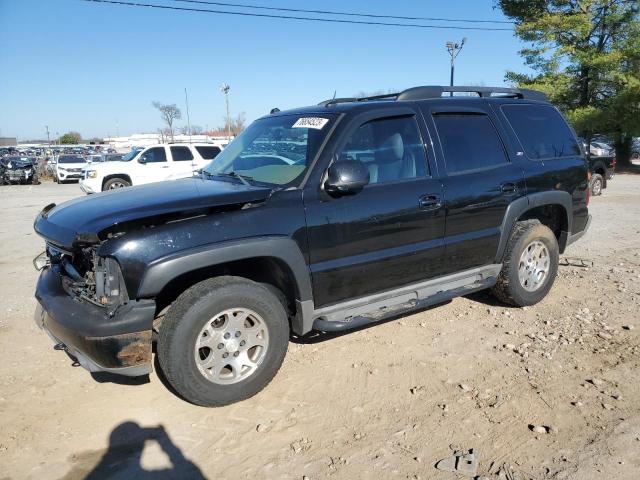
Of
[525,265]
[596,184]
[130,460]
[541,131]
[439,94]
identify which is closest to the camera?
[130,460]

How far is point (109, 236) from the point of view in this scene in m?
2.84

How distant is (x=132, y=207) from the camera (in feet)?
10.1

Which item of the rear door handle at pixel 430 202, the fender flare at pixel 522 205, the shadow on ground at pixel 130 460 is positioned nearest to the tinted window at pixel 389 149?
the rear door handle at pixel 430 202

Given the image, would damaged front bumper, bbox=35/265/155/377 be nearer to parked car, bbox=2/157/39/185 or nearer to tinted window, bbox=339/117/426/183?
tinted window, bbox=339/117/426/183

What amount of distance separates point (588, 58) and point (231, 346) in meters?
26.4

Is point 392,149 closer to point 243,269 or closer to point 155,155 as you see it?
point 243,269

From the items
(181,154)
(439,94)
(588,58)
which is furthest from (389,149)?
(588,58)

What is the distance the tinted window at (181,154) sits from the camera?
15.9 meters

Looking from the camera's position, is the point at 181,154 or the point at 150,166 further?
the point at 181,154

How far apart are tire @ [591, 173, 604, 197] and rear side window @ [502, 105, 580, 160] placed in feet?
34.4

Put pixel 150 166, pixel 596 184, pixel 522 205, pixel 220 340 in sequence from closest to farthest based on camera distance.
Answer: pixel 220 340 → pixel 522 205 → pixel 596 184 → pixel 150 166

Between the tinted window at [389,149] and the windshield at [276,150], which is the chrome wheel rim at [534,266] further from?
the windshield at [276,150]

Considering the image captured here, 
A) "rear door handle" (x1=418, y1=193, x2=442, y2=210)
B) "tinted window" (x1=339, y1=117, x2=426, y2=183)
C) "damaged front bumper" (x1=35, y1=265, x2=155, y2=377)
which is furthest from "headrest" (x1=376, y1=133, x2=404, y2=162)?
"damaged front bumper" (x1=35, y1=265, x2=155, y2=377)

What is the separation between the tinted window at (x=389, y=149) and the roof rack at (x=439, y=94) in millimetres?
285
